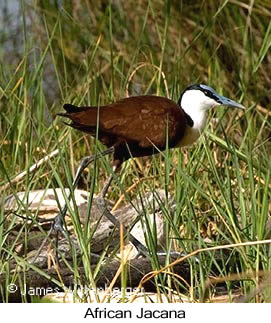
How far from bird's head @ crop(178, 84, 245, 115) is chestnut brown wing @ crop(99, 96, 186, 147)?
0.74 ft

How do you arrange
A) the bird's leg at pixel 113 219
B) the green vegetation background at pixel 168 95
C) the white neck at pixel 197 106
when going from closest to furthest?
Result: 1. the green vegetation background at pixel 168 95
2. the bird's leg at pixel 113 219
3. the white neck at pixel 197 106

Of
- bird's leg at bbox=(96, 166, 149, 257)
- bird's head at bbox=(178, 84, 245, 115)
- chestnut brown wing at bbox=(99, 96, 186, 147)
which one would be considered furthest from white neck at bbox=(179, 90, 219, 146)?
bird's leg at bbox=(96, 166, 149, 257)

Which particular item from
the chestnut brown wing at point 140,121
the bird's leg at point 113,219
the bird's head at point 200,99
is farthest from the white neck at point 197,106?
the bird's leg at point 113,219

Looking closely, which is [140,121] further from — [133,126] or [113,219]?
[113,219]

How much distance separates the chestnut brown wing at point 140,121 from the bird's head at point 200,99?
23 centimetres

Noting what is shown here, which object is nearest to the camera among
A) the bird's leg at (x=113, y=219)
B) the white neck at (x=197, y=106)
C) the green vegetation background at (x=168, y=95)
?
the green vegetation background at (x=168, y=95)

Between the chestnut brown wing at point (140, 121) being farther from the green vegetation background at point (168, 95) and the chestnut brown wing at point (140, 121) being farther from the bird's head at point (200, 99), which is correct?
the bird's head at point (200, 99)

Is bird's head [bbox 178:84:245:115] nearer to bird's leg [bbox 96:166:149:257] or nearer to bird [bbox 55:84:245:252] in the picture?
bird [bbox 55:84:245:252]

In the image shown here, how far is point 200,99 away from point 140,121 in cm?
37

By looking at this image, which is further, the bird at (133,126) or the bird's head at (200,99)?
the bird's head at (200,99)

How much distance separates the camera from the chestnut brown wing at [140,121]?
12.8ft

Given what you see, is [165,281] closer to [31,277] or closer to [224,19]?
[31,277]

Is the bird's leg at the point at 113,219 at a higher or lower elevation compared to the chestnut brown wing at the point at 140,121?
lower
